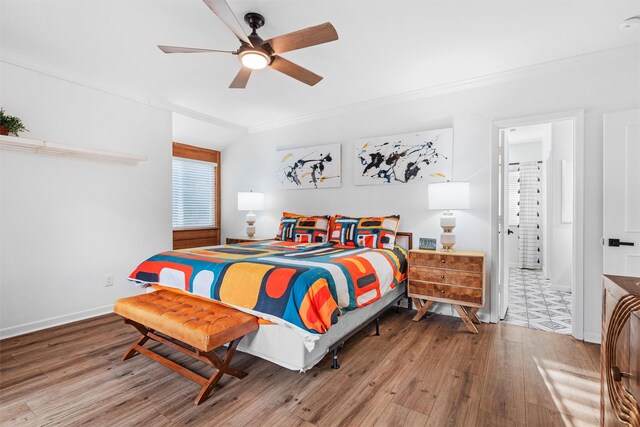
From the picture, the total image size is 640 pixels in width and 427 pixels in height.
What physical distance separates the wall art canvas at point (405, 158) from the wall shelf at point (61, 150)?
2.77 m

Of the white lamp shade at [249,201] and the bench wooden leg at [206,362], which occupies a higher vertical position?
the white lamp shade at [249,201]

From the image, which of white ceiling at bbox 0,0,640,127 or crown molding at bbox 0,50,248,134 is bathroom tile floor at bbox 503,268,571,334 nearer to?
white ceiling at bbox 0,0,640,127

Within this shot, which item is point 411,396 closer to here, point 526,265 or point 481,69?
point 481,69

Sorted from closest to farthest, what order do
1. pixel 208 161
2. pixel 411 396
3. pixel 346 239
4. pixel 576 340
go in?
pixel 411 396 < pixel 576 340 < pixel 346 239 < pixel 208 161

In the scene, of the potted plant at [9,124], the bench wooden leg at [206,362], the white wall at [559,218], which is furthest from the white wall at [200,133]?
the white wall at [559,218]

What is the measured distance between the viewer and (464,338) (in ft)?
9.27

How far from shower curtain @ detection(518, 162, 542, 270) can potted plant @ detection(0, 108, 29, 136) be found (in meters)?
7.78

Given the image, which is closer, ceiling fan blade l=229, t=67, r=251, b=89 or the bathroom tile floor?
ceiling fan blade l=229, t=67, r=251, b=89

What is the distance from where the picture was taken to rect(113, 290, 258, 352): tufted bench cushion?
182 centimetres

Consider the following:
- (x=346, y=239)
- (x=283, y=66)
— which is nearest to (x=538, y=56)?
(x=283, y=66)

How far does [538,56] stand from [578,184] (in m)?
1.27

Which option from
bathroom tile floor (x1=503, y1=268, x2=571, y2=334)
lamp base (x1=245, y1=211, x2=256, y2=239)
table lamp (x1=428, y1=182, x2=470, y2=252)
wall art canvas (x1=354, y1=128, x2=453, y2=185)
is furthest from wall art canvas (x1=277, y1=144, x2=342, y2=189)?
bathroom tile floor (x1=503, y1=268, x2=571, y2=334)

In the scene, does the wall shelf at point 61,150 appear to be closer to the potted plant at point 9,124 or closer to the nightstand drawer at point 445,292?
the potted plant at point 9,124

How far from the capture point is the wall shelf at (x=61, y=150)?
2.71 metres
